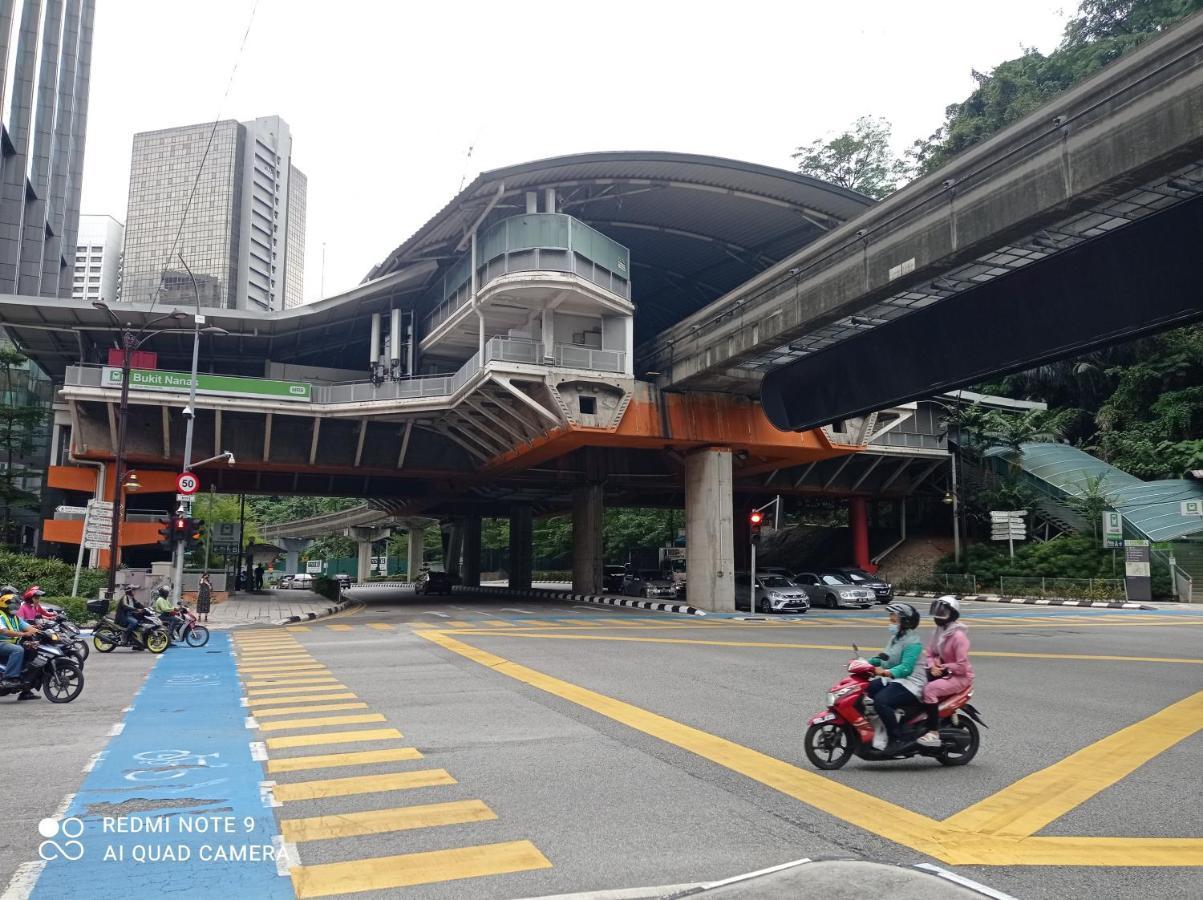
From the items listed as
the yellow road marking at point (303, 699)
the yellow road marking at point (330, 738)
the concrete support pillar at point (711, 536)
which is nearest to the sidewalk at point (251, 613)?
the concrete support pillar at point (711, 536)

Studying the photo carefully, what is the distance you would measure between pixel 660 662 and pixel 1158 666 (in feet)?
27.4

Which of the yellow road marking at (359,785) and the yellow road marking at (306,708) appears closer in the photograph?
the yellow road marking at (359,785)

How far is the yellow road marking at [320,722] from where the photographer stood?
9375mm

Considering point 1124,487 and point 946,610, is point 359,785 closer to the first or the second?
point 946,610

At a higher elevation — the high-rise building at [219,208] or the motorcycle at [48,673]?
the high-rise building at [219,208]

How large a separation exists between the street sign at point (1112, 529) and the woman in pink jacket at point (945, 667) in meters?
33.8

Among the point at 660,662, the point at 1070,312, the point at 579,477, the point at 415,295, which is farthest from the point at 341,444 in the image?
the point at 1070,312

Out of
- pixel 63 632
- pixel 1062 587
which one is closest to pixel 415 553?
A: pixel 1062 587

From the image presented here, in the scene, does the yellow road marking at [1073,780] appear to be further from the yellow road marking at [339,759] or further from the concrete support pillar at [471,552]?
the concrete support pillar at [471,552]

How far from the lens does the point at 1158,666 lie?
14.3m

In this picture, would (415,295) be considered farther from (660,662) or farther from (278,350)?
(660,662)

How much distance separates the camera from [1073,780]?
705cm

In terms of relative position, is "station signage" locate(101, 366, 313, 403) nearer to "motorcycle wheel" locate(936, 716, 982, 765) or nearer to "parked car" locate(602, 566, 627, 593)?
"parked car" locate(602, 566, 627, 593)

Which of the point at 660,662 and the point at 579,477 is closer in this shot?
the point at 660,662
